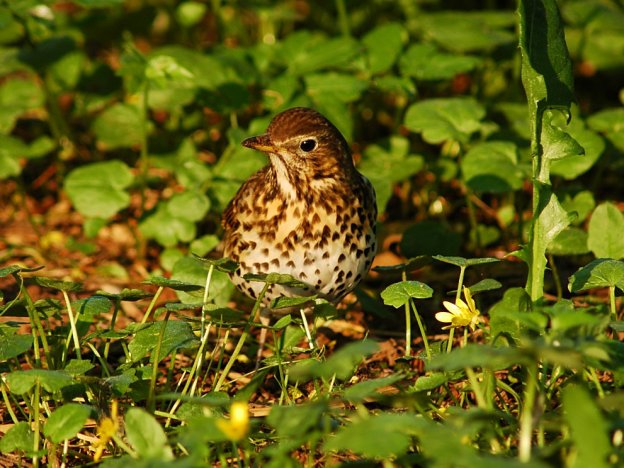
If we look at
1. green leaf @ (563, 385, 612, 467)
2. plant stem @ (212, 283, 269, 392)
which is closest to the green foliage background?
green leaf @ (563, 385, 612, 467)

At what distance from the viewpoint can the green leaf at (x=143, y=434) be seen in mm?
3236

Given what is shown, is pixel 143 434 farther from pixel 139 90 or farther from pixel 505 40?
pixel 505 40

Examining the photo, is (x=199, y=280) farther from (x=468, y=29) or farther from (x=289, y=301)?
(x=468, y=29)

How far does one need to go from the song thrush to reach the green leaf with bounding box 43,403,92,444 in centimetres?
139

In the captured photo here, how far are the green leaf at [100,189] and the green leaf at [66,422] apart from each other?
8.02 ft

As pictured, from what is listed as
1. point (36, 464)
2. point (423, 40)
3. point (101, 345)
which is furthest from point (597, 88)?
point (36, 464)

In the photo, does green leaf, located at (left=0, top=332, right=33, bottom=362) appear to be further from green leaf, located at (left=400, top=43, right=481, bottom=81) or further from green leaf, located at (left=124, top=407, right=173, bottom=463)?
green leaf, located at (left=400, top=43, right=481, bottom=81)

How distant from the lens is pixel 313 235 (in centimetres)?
464

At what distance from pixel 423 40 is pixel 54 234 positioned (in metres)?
2.67

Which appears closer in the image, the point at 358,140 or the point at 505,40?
the point at 505,40

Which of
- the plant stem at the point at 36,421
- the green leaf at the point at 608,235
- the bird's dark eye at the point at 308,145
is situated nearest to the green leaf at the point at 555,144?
the green leaf at the point at 608,235

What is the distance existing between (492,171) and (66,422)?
2841mm

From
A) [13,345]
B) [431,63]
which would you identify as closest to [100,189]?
[431,63]

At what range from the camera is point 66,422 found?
341 cm
